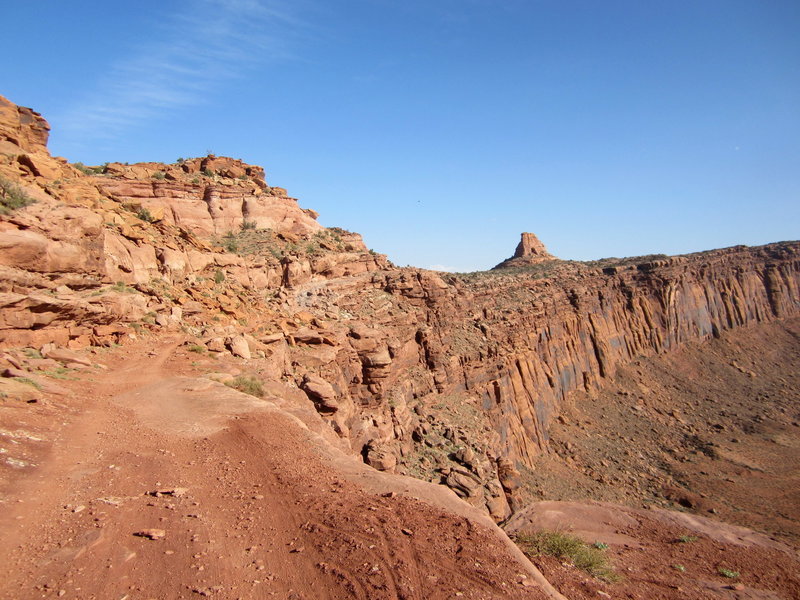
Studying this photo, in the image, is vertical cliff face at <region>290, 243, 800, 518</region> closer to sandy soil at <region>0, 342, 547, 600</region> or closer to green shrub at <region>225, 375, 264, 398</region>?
green shrub at <region>225, 375, 264, 398</region>

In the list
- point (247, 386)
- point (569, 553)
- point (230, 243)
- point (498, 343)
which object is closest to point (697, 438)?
point (498, 343)

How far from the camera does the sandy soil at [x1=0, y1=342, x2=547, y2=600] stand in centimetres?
495

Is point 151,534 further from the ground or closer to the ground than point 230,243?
closer to the ground

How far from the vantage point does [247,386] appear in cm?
1275

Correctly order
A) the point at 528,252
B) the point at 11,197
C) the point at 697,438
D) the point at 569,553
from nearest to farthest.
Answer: the point at 569,553 < the point at 11,197 < the point at 697,438 < the point at 528,252

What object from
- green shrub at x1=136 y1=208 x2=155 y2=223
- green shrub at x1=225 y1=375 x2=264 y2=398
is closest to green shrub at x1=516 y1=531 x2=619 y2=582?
green shrub at x1=225 y1=375 x2=264 y2=398

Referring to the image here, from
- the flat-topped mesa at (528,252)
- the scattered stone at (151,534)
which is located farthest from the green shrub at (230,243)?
the flat-topped mesa at (528,252)

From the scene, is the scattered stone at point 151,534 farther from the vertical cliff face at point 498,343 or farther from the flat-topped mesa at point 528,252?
the flat-topped mesa at point 528,252

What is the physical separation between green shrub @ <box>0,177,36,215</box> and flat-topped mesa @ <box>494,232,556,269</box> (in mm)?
60568

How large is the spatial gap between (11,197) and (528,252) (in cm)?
6702

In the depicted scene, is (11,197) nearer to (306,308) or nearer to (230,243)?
(306,308)

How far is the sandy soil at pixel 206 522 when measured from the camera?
495 cm

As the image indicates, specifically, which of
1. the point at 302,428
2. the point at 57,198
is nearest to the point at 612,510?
the point at 302,428

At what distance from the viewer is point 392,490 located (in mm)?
7609
